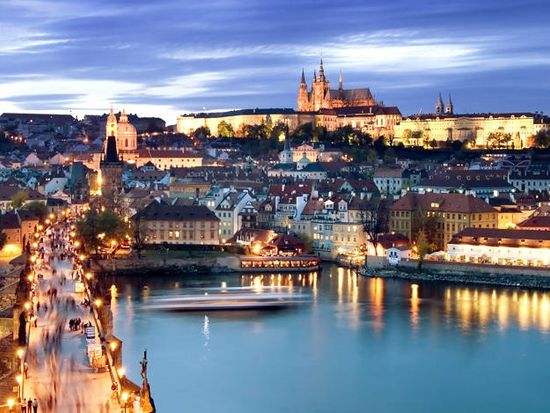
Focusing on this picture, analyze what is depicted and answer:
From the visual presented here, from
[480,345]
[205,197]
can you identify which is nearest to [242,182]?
[205,197]

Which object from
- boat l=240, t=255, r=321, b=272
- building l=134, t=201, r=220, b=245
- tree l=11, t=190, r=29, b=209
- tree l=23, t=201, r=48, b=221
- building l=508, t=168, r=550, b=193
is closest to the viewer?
boat l=240, t=255, r=321, b=272

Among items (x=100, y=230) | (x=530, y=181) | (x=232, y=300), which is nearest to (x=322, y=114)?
(x=530, y=181)

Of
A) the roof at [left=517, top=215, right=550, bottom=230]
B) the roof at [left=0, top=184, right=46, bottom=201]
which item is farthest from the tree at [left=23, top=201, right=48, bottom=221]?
the roof at [left=517, top=215, right=550, bottom=230]

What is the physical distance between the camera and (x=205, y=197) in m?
28.8

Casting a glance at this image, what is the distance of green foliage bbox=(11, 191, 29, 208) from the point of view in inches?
1169

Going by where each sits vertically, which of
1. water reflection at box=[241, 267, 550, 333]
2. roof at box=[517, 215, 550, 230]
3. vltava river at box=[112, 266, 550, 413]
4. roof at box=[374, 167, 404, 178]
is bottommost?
vltava river at box=[112, 266, 550, 413]

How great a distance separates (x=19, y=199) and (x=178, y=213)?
6.59m

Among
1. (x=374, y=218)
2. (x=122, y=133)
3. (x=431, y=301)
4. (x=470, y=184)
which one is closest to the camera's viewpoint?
(x=431, y=301)

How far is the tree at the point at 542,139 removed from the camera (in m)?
48.1

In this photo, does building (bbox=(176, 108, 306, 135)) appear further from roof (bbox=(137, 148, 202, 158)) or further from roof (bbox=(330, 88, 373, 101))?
roof (bbox=(137, 148, 202, 158))

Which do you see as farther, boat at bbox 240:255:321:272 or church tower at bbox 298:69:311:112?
church tower at bbox 298:69:311:112

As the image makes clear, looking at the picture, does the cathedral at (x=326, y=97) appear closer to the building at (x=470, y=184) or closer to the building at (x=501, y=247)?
the building at (x=470, y=184)

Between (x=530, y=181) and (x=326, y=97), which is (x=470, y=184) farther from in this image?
(x=326, y=97)

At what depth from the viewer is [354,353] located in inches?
542
